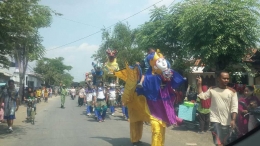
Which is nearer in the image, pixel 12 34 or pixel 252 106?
pixel 252 106

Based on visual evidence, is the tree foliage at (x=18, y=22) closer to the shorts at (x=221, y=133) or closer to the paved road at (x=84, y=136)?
the paved road at (x=84, y=136)

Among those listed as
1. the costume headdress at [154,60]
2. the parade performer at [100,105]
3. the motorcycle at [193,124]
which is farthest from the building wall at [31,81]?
the costume headdress at [154,60]

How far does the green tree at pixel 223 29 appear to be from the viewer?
11.0m

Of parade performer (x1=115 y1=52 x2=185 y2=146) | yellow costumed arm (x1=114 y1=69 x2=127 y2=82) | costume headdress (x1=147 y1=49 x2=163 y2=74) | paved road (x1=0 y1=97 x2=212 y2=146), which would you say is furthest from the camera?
paved road (x1=0 y1=97 x2=212 y2=146)

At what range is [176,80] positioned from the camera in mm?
6500

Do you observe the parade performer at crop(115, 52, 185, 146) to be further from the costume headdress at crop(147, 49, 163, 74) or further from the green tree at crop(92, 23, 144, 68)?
the green tree at crop(92, 23, 144, 68)

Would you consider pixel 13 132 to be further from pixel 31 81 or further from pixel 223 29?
pixel 31 81

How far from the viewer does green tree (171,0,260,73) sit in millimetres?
10977

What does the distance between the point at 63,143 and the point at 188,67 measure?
29.8 ft

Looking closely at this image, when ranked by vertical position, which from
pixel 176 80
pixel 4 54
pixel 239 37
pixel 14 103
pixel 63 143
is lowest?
pixel 63 143

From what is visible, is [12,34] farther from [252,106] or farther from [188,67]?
[188,67]

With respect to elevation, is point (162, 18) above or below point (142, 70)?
above

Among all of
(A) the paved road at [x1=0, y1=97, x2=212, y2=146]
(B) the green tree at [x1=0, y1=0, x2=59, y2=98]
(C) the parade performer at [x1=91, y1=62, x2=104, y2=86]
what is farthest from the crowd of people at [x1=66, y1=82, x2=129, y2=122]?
(B) the green tree at [x1=0, y1=0, x2=59, y2=98]

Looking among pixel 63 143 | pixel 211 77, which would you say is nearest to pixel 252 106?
pixel 63 143
